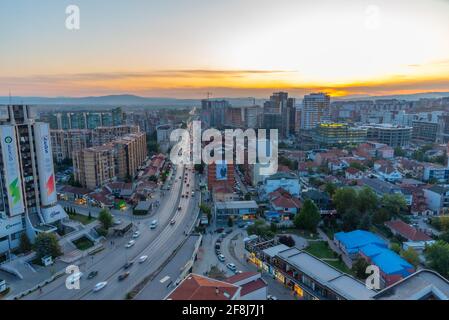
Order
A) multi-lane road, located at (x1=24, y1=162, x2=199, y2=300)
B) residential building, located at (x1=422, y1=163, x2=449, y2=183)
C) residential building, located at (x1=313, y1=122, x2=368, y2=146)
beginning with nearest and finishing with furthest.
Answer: multi-lane road, located at (x1=24, y1=162, x2=199, y2=300) → residential building, located at (x1=422, y1=163, x2=449, y2=183) → residential building, located at (x1=313, y1=122, x2=368, y2=146)

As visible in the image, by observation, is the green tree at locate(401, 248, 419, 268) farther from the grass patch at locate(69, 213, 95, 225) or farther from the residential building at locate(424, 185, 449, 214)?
the grass patch at locate(69, 213, 95, 225)

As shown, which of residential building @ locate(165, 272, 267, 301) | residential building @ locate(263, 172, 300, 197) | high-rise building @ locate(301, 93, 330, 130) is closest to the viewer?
residential building @ locate(165, 272, 267, 301)

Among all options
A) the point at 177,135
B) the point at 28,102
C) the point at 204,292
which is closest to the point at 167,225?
the point at 28,102

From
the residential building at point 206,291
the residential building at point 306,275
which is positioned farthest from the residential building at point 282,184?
the residential building at point 206,291

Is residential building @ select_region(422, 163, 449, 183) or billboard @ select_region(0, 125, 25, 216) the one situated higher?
billboard @ select_region(0, 125, 25, 216)

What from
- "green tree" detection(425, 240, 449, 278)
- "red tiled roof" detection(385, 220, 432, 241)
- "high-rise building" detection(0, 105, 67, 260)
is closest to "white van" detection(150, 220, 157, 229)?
"high-rise building" detection(0, 105, 67, 260)

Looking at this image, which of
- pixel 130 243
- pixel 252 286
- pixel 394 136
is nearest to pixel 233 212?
pixel 130 243

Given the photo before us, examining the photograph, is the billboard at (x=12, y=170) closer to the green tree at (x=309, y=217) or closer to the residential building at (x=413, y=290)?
the green tree at (x=309, y=217)
